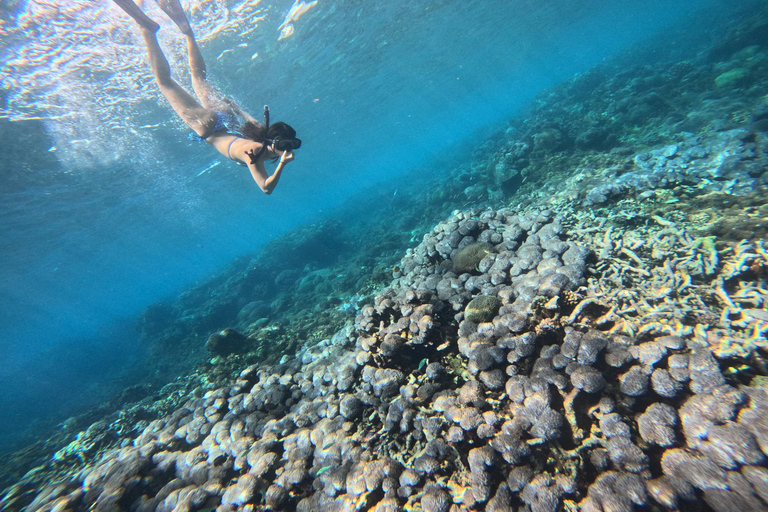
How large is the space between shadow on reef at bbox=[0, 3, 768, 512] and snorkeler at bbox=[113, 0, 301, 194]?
3112 mm

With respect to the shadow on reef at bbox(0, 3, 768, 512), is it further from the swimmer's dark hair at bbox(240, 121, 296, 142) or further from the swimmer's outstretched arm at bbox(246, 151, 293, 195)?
the swimmer's dark hair at bbox(240, 121, 296, 142)

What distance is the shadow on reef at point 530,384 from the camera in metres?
2.02

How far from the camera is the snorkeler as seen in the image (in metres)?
4.96

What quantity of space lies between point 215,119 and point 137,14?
2.05 metres

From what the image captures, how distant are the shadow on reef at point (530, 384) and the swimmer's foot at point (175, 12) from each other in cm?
720

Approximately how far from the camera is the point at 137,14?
554cm

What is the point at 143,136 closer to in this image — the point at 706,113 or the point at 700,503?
the point at 700,503

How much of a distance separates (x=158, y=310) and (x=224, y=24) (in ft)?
63.8

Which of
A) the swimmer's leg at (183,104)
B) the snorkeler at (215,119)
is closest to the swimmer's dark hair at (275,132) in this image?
the snorkeler at (215,119)

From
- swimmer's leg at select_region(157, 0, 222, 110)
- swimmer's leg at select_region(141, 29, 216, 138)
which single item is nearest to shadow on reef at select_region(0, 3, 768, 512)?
swimmer's leg at select_region(141, 29, 216, 138)

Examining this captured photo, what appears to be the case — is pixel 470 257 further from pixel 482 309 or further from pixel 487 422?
pixel 487 422

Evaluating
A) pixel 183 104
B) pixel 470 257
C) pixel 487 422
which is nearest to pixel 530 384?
pixel 487 422

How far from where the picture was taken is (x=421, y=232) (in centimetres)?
1390

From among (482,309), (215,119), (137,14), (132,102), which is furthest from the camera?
(132,102)
